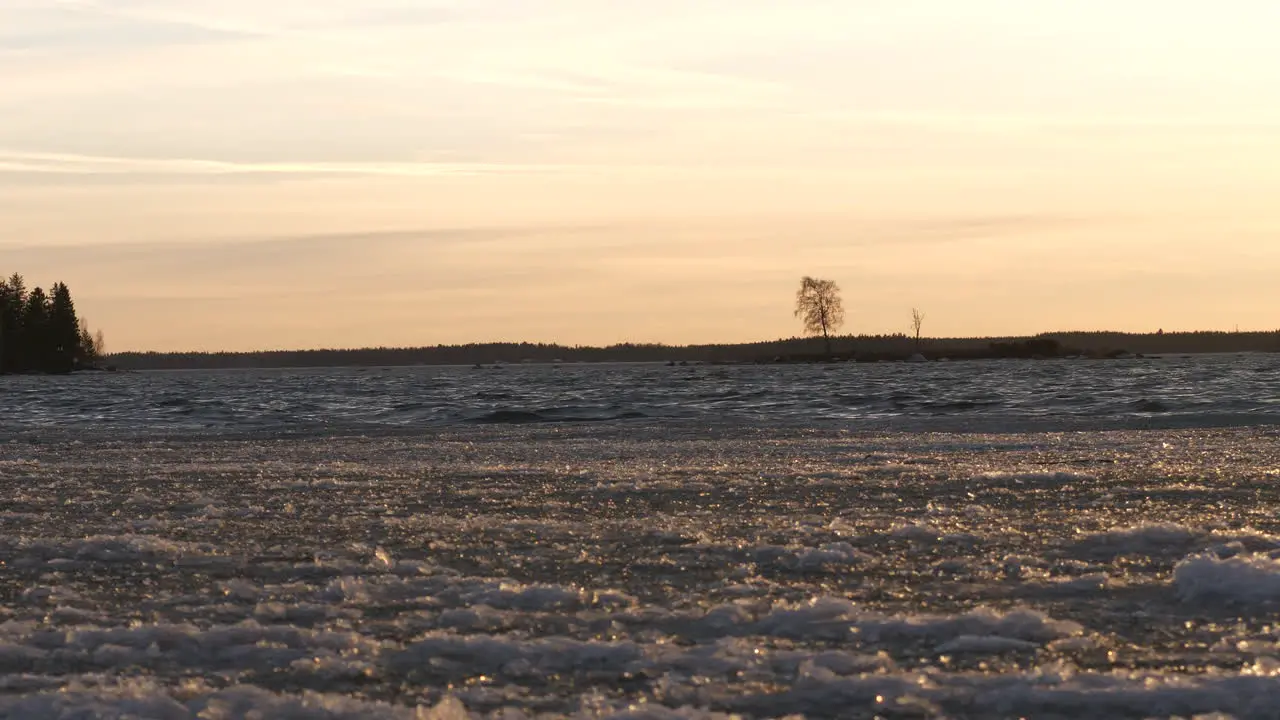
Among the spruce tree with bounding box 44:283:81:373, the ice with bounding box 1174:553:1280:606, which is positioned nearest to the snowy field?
the ice with bounding box 1174:553:1280:606

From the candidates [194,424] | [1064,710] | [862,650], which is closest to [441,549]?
[862,650]

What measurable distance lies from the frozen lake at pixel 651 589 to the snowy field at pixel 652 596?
23mm

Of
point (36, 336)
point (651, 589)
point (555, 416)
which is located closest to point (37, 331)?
point (36, 336)

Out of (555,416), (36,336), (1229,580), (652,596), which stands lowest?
(555,416)

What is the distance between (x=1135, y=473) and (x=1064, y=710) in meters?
8.07

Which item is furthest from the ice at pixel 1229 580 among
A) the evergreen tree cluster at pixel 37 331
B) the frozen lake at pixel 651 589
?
the evergreen tree cluster at pixel 37 331

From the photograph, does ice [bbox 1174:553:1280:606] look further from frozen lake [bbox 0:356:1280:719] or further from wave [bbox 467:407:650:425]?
wave [bbox 467:407:650:425]

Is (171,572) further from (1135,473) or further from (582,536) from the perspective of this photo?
(1135,473)

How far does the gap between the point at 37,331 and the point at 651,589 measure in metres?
126

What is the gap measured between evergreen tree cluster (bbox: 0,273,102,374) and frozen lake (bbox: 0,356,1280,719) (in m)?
116

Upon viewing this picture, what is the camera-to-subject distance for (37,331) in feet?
390

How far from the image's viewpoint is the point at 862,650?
5340 mm

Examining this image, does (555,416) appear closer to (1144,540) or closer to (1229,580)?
(1144,540)

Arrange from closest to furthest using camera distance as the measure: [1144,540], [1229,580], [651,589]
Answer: [1229,580]
[651,589]
[1144,540]
